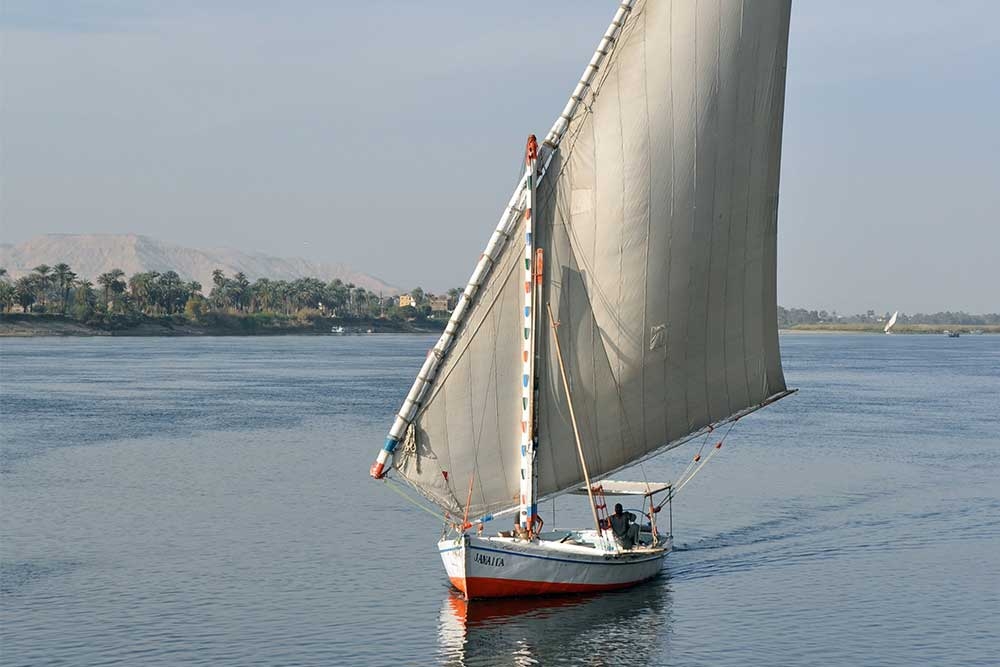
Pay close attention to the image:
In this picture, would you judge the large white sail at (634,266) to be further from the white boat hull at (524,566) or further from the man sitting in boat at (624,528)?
the man sitting in boat at (624,528)

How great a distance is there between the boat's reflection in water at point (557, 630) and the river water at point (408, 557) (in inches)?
3.1

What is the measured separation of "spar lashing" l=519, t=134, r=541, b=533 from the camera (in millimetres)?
33094

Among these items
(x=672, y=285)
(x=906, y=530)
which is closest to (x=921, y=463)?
(x=906, y=530)

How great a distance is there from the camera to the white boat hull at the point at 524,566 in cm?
3372

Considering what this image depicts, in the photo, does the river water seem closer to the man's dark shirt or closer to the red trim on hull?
the red trim on hull

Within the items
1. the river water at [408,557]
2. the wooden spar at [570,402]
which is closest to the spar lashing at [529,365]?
the wooden spar at [570,402]

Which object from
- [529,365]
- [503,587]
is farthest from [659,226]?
[503,587]

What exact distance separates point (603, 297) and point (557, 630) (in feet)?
27.9

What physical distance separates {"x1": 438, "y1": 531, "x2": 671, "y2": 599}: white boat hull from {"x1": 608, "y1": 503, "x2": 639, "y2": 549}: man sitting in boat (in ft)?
3.59

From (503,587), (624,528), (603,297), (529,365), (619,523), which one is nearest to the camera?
(529,365)

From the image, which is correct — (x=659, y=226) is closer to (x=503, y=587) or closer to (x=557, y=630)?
(x=503, y=587)

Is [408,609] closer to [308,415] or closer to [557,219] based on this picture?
[557,219]

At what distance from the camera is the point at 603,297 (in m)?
34.2

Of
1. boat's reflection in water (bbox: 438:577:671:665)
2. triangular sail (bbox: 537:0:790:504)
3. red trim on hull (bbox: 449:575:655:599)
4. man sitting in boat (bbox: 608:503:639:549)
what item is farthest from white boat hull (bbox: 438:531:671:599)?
triangular sail (bbox: 537:0:790:504)
